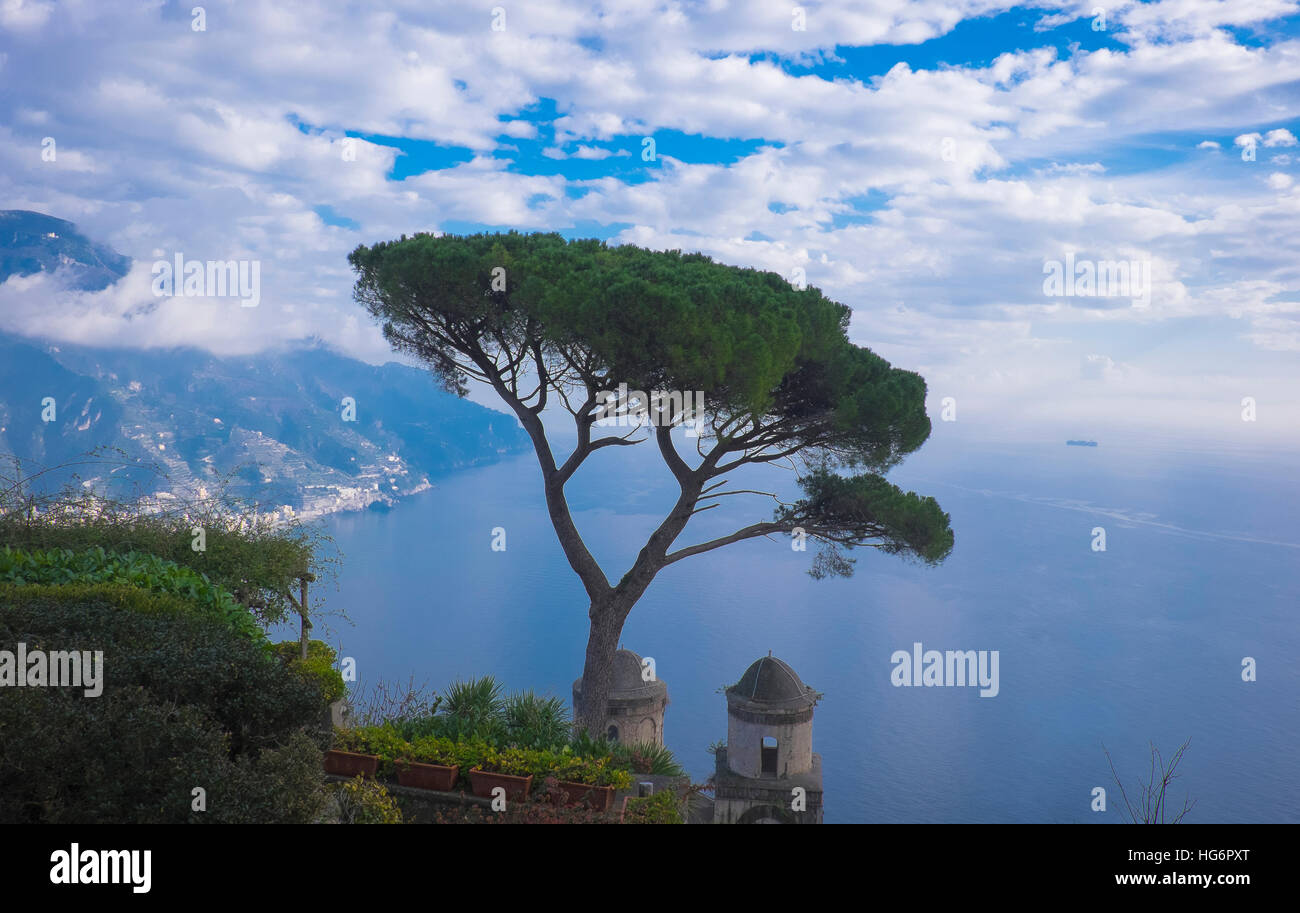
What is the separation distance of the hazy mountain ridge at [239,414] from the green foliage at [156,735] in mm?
72476

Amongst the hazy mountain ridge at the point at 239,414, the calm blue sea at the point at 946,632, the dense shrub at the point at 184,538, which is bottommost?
the calm blue sea at the point at 946,632

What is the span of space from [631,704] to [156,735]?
904 cm

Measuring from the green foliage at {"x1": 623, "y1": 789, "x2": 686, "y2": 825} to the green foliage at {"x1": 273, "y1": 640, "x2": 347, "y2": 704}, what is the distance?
2.27 metres

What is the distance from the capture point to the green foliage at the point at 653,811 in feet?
18.6

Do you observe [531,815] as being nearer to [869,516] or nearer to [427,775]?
[427,775]

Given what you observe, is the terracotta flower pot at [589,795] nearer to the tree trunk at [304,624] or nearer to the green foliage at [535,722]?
the green foliage at [535,722]

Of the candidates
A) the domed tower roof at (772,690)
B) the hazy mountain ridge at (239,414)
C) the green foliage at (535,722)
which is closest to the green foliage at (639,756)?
the green foliage at (535,722)

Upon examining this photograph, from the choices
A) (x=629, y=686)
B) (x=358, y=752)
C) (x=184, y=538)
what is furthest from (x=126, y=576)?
(x=629, y=686)

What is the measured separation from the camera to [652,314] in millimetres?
9625

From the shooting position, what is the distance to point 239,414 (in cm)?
10388

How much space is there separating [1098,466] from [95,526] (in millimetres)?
150177

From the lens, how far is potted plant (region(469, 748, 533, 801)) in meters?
5.70
